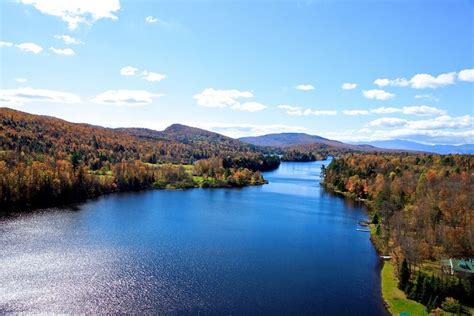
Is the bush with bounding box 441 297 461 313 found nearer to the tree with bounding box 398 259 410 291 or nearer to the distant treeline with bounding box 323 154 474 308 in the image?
the distant treeline with bounding box 323 154 474 308

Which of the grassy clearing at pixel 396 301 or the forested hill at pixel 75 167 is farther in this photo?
the forested hill at pixel 75 167

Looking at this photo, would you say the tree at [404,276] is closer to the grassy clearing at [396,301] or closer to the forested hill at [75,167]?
the grassy clearing at [396,301]

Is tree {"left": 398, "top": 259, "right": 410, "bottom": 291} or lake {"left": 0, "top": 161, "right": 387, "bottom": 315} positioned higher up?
tree {"left": 398, "top": 259, "right": 410, "bottom": 291}

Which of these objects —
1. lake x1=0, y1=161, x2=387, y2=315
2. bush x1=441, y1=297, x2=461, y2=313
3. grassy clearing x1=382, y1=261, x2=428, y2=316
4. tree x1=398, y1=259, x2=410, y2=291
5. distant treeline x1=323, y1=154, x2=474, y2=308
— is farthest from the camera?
tree x1=398, y1=259, x2=410, y2=291

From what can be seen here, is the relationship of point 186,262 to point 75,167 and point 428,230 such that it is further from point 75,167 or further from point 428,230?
point 75,167

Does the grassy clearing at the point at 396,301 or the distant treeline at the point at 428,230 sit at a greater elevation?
the distant treeline at the point at 428,230

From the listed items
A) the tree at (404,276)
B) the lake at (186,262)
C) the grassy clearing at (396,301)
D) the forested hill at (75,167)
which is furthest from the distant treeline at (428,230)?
the forested hill at (75,167)

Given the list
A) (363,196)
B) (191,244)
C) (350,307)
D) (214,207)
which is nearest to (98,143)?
(214,207)

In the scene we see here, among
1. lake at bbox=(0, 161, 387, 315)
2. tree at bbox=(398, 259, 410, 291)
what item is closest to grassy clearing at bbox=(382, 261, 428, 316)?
tree at bbox=(398, 259, 410, 291)
